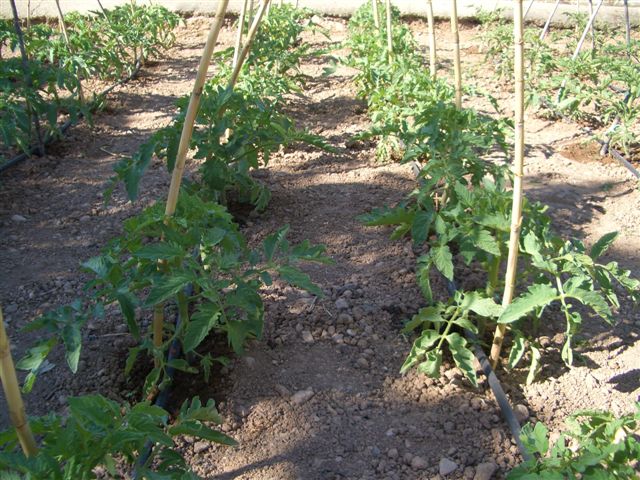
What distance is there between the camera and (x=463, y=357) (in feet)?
7.70

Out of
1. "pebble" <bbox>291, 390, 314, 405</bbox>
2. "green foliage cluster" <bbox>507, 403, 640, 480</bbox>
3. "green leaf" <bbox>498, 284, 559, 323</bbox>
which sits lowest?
"pebble" <bbox>291, 390, 314, 405</bbox>

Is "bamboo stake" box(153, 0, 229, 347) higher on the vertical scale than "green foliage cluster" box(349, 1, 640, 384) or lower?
higher

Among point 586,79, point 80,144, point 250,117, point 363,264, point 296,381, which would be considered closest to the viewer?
point 296,381

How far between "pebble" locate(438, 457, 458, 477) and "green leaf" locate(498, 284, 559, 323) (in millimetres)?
460

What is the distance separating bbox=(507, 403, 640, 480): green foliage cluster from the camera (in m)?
1.64

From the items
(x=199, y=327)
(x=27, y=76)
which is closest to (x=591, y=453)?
(x=199, y=327)

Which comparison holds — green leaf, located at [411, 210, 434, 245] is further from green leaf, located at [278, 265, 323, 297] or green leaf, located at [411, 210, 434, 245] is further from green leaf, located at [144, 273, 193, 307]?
green leaf, located at [144, 273, 193, 307]

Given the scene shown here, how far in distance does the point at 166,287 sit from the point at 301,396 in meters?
0.65

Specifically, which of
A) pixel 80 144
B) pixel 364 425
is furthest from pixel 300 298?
pixel 80 144

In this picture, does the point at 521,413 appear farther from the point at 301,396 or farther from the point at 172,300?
the point at 172,300

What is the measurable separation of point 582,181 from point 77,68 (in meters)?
3.35

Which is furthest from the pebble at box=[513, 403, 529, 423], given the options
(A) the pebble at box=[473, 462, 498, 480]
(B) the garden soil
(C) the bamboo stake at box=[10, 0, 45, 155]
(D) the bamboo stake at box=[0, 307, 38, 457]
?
(C) the bamboo stake at box=[10, 0, 45, 155]

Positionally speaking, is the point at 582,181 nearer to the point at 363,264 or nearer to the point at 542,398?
the point at 363,264

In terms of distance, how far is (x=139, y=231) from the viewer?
2.05 meters
